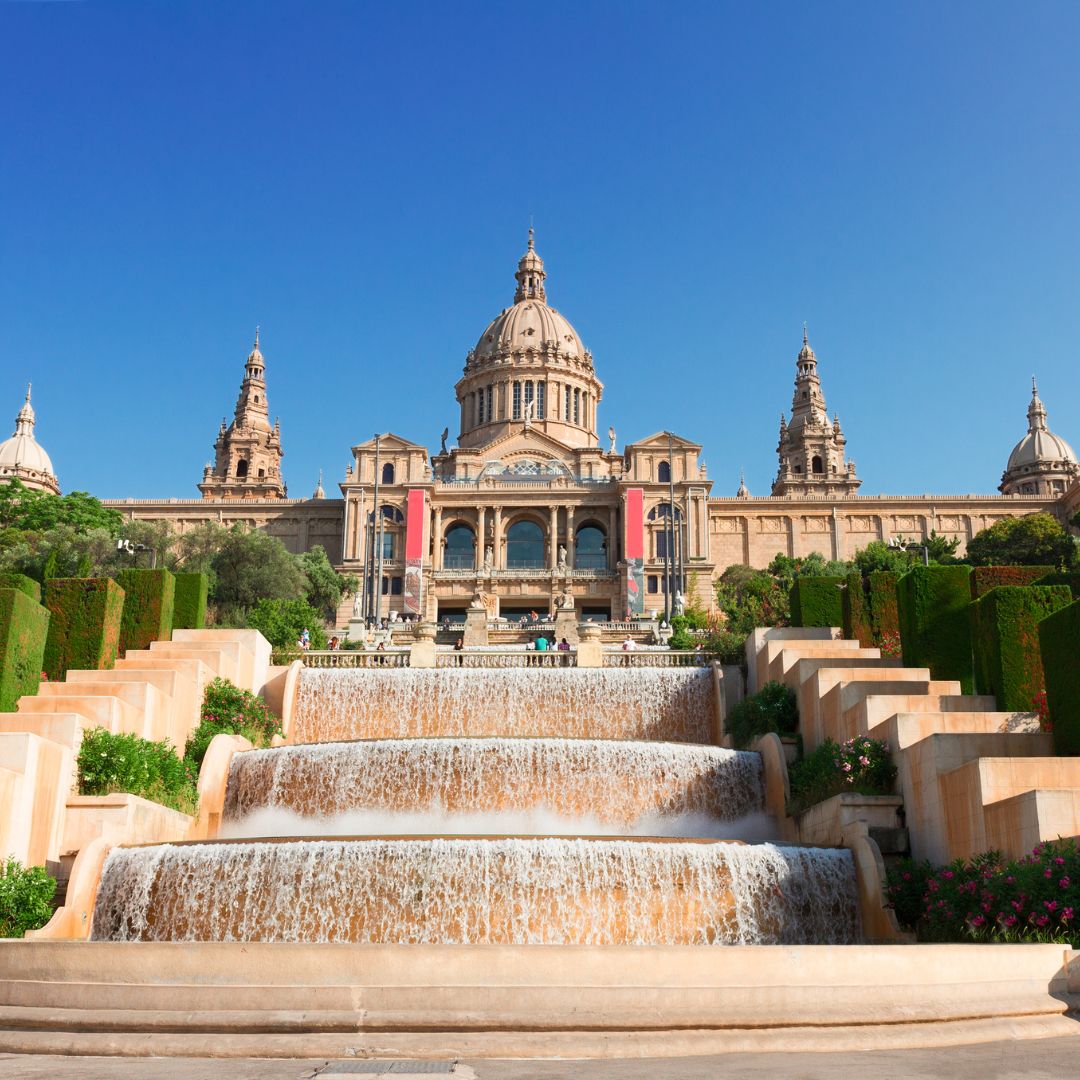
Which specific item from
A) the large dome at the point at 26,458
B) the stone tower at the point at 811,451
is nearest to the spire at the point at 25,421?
the large dome at the point at 26,458

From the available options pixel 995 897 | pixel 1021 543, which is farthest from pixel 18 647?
pixel 1021 543

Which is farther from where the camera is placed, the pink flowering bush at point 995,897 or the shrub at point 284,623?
the shrub at point 284,623

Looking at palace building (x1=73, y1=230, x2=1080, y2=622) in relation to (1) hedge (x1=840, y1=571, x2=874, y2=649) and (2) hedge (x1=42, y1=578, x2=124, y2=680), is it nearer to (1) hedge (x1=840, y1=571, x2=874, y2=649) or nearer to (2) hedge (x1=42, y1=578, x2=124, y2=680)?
(1) hedge (x1=840, y1=571, x2=874, y2=649)

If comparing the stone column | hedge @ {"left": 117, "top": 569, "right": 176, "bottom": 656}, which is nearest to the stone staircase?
hedge @ {"left": 117, "top": 569, "right": 176, "bottom": 656}

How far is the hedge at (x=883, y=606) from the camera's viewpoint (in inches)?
1023

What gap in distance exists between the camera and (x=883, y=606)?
2623cm

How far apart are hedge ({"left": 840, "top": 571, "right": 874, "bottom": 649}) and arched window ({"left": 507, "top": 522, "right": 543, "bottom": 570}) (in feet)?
160

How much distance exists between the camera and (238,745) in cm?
2188

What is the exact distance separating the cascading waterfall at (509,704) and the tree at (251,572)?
101 ft

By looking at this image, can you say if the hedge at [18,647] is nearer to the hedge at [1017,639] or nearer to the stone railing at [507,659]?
the stone railing at [507,659]

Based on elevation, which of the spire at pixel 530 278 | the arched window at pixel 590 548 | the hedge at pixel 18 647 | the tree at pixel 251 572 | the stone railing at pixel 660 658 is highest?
the spire at pixel 530 278

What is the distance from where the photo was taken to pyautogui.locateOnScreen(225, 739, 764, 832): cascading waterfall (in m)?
19.9

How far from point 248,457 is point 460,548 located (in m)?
30.7

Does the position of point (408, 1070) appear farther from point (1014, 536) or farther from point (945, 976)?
point (1014, 536)
